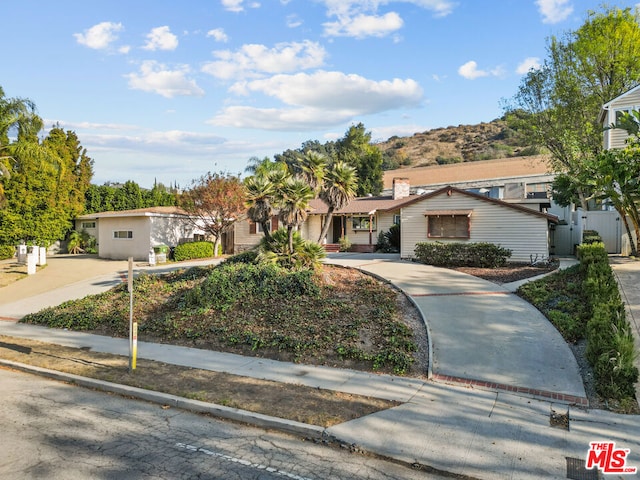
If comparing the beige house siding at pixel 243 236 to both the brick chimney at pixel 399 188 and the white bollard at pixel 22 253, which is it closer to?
the brick chimney at pixel 399 188

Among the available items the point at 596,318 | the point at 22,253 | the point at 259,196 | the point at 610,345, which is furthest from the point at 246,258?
the point at 22,253

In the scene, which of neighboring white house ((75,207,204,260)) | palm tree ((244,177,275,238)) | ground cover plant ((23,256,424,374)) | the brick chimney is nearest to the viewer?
ground cover plant ((23,256,424,374))

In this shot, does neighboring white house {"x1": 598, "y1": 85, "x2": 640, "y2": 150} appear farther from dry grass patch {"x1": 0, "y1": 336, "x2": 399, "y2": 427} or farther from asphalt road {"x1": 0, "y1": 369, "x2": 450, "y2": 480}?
asphalt road {"x1": 0, "y1": 369, "x2": 450, "y2": 480}

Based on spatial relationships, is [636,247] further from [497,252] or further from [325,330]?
[325,330]

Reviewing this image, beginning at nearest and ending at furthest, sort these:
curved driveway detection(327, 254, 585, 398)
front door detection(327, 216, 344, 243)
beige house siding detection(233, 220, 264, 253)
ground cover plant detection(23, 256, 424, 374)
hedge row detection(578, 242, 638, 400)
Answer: hedge row detection(578, 242, 638, 400), curved driveway detection(327, 254, 585, 398), ground cover plant detection(23, 256, 424, 374), front door detection(327, 216, 344, 243), beige house siding detection(233, 220, 264, 253)

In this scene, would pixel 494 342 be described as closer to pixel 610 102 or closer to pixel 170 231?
pixel 610 102

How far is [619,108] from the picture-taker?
61.6 ft

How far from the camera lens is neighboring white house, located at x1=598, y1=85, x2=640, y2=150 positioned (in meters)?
18.5

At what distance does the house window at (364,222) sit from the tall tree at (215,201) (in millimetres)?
7709

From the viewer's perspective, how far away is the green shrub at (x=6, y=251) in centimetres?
3008

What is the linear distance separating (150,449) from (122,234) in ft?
91.1

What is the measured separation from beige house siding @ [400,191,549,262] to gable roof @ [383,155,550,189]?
1094 inches

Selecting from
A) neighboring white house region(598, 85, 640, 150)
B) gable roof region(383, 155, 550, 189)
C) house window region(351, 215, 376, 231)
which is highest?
gable roof region(383, 155, 550, 189)

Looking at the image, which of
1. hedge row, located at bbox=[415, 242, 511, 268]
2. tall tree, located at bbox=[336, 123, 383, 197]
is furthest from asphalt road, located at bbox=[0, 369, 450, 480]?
tall tree, located at bbox=[336, 123, 383, 197]
